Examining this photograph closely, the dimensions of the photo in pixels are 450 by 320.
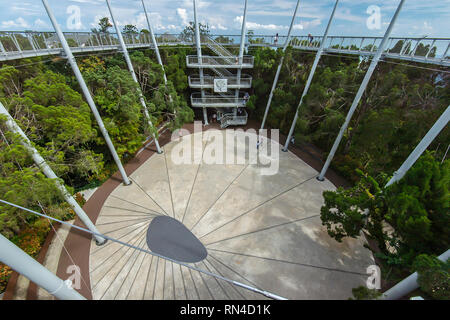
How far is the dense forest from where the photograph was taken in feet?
22.1

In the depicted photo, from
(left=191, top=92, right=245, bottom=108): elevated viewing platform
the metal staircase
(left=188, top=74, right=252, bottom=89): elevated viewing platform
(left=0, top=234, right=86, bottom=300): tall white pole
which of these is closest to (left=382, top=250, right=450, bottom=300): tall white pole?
(left=0, top=234, right=86, bottom=300): tall white pole

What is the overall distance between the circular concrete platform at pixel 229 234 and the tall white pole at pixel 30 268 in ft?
16.5

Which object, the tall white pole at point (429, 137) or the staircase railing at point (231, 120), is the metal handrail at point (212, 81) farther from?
the tall white pole at point (429, 137)

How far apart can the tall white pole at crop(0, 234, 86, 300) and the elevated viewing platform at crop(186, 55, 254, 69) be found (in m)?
21.7

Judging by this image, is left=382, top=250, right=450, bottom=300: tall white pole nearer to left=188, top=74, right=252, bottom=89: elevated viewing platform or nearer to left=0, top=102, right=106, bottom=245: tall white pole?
left=0, top=102, right=106, bottom=245: tall white pole

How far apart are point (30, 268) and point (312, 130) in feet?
66.2

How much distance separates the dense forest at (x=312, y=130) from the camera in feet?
22.1

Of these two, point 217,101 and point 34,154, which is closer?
point 34,154

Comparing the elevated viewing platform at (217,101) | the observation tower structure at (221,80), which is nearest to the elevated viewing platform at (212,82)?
the observation tower structure at (221,80)

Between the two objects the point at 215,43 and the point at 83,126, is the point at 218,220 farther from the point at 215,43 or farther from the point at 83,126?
the point at 215,43

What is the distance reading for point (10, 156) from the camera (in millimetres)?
7262

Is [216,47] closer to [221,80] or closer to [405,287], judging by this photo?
[221,80]

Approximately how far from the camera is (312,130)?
1889 cm

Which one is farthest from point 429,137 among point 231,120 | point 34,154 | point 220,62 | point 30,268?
point 220,62
